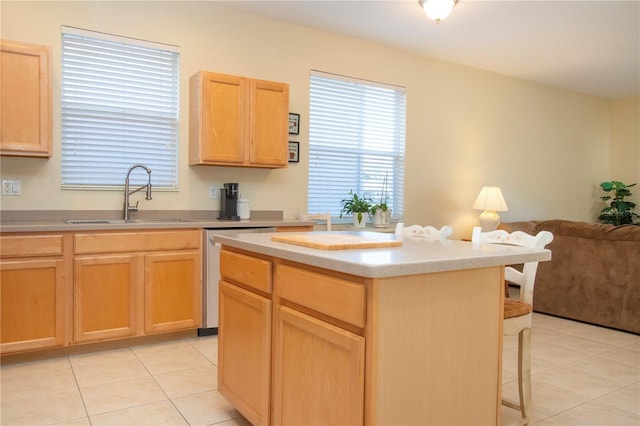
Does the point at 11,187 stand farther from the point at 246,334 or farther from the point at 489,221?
the point at 489,221

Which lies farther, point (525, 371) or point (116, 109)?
point (116, 109)

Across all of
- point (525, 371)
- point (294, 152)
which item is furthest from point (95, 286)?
point (525, 371)

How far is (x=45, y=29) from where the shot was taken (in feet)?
11.3

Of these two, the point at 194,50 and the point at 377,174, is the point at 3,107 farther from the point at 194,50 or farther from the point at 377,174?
the point at 377,174

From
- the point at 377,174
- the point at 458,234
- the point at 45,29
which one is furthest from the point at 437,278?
the point at 458,234

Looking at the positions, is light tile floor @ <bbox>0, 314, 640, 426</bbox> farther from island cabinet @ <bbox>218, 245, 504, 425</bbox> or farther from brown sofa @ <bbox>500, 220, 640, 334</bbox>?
island cabinet @ <bbox>218, 245, 504, 425</bbox>

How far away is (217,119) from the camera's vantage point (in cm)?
383

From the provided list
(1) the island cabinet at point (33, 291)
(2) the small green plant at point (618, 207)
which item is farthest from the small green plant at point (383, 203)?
(2) the small green plant at point (618, 207)

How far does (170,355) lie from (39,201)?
145cm

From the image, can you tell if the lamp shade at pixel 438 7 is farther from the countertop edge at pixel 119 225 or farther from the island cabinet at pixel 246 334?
the island cabinet at pixel 246 334

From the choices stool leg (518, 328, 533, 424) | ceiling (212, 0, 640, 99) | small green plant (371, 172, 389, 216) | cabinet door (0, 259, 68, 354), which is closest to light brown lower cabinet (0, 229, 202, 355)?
cabinet door (0, 259, 68, 354)

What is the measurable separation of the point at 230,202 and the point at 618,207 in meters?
6.08

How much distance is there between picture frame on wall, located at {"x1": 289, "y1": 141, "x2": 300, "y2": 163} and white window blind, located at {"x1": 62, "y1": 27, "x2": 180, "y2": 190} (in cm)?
106

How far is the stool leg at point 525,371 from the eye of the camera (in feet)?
7.30
